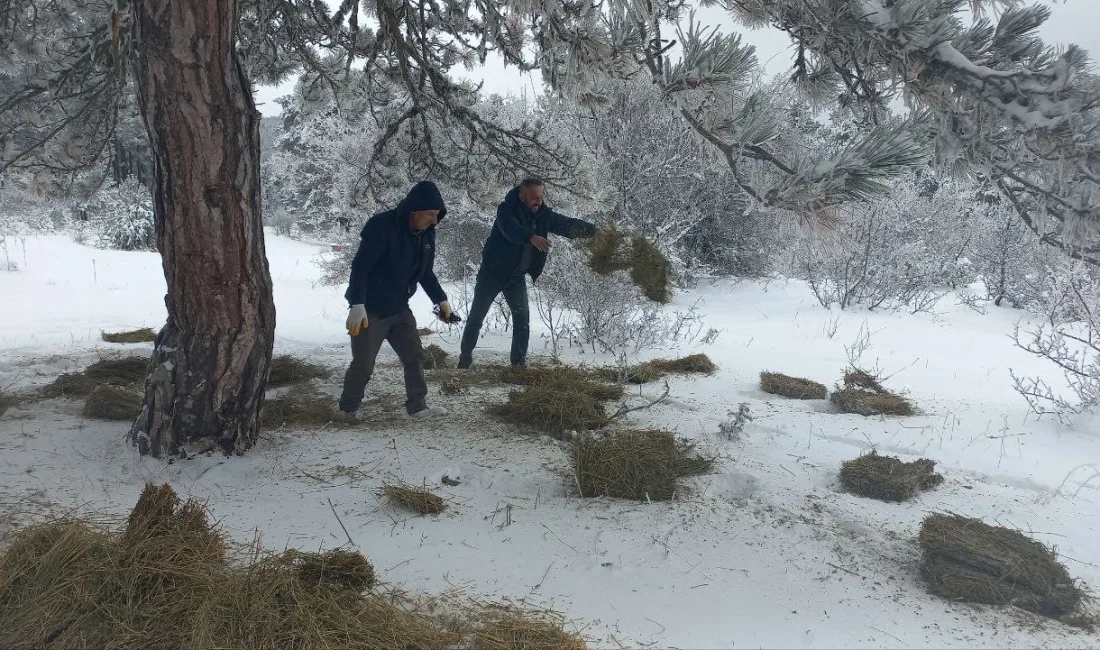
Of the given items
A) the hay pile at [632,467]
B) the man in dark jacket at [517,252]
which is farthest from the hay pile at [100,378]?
the hay pile at [632,467]

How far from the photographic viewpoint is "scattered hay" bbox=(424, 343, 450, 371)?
5.15 meters

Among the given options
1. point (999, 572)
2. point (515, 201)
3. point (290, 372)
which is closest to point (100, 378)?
point (290, 372)

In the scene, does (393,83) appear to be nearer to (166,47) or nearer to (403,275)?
(403,275)

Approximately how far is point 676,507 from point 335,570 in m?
1.42

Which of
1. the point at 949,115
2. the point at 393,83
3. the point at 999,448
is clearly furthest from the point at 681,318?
the point at 949,115

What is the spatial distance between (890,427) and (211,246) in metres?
4.13

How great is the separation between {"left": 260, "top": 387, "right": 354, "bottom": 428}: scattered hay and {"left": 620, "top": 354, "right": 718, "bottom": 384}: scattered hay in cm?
220

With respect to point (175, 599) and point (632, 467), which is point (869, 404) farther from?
point (175, 599)

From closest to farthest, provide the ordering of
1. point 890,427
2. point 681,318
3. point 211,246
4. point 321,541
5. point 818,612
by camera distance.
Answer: point 818,612, point 321,541, point 211,246, point 890,427, point 681,318

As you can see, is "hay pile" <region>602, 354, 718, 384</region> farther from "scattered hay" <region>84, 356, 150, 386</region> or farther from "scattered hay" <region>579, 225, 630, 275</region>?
"scattered hay" <region>84, 356, 150, 386</region>

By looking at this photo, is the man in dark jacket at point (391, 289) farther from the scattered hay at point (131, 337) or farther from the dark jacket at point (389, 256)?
the scattered hay at point (131, 337)

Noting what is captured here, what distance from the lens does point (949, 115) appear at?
6.69 ft

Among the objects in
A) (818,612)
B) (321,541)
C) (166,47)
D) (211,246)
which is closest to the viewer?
(818,612)

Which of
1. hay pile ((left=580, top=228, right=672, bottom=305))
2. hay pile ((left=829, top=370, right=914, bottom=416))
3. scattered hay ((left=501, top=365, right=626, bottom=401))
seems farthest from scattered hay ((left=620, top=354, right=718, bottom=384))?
hay pile ((left=829, top=370, right=914, bottom=416))
